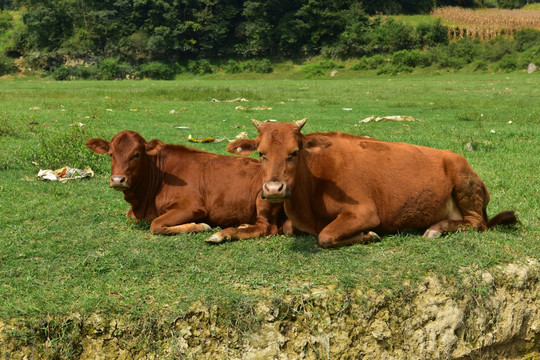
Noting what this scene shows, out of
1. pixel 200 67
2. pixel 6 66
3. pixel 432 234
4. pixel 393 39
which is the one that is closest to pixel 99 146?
pixel 432 234

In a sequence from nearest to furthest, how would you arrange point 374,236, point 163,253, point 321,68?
point 163,253 < point 374,236 < point 321,68

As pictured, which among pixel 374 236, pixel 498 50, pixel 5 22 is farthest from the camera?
pixel 5 22

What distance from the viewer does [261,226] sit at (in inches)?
240

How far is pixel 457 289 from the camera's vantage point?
5.00 meters

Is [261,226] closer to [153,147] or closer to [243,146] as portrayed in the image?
[243,146]

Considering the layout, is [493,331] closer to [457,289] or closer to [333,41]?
[457,289]

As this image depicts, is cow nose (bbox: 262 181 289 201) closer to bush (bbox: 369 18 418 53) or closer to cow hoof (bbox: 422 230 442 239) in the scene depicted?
cow hoof (bbox: 422 230 442 239)

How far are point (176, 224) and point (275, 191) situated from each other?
1828 millimetres

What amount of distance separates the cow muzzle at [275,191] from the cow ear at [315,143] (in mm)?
822

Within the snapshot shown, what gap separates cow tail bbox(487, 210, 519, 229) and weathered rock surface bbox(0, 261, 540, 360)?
0.84 m

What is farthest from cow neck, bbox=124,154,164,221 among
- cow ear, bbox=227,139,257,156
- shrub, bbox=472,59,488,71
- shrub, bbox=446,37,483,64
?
shrub, bbox=446,37,483,64

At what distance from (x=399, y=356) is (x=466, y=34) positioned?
56613mm

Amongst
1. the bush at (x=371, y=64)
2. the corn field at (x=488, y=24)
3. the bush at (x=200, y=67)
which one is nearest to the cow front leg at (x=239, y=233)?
the bush at (x=371, y=64)

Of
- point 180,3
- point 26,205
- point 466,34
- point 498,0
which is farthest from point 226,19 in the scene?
point 26,205
